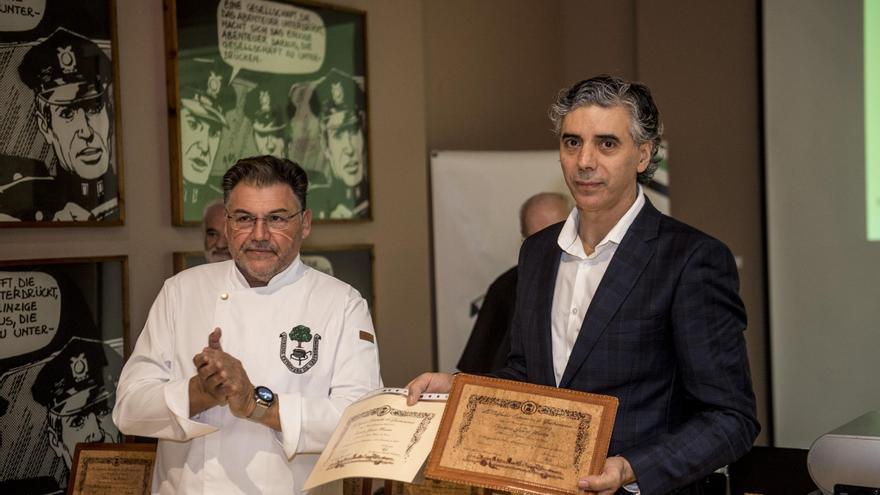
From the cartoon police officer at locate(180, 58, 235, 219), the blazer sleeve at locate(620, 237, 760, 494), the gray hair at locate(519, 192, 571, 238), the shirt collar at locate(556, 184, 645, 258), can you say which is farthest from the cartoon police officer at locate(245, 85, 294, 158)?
the blazer sleeve at locate(620, 237, 760, 494)

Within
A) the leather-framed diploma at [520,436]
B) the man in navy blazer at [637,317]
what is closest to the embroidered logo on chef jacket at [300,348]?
the man in navy blazer at [637,317]

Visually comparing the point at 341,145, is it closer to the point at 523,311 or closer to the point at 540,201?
the point at 540,201

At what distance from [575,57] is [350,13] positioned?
2.01m

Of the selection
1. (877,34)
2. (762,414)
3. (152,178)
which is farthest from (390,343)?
(877,34)

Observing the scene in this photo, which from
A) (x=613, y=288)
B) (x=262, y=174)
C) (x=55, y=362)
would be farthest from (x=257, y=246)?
(x=55, y=362)

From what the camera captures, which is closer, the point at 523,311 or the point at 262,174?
the point at 523,311

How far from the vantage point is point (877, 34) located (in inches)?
186

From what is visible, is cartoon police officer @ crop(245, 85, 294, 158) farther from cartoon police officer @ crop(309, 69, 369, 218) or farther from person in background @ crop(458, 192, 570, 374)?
person in background @ crop(458, 192, 570, 374)

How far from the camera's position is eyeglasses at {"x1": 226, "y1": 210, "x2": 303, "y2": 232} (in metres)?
2.44

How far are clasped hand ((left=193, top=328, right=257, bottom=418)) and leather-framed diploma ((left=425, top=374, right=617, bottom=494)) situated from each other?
0.49m

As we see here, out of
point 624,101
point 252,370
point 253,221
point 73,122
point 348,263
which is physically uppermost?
point 73,122

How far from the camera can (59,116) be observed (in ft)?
10.8

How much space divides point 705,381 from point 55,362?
2.29 m

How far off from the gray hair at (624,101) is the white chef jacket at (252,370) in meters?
0.86
